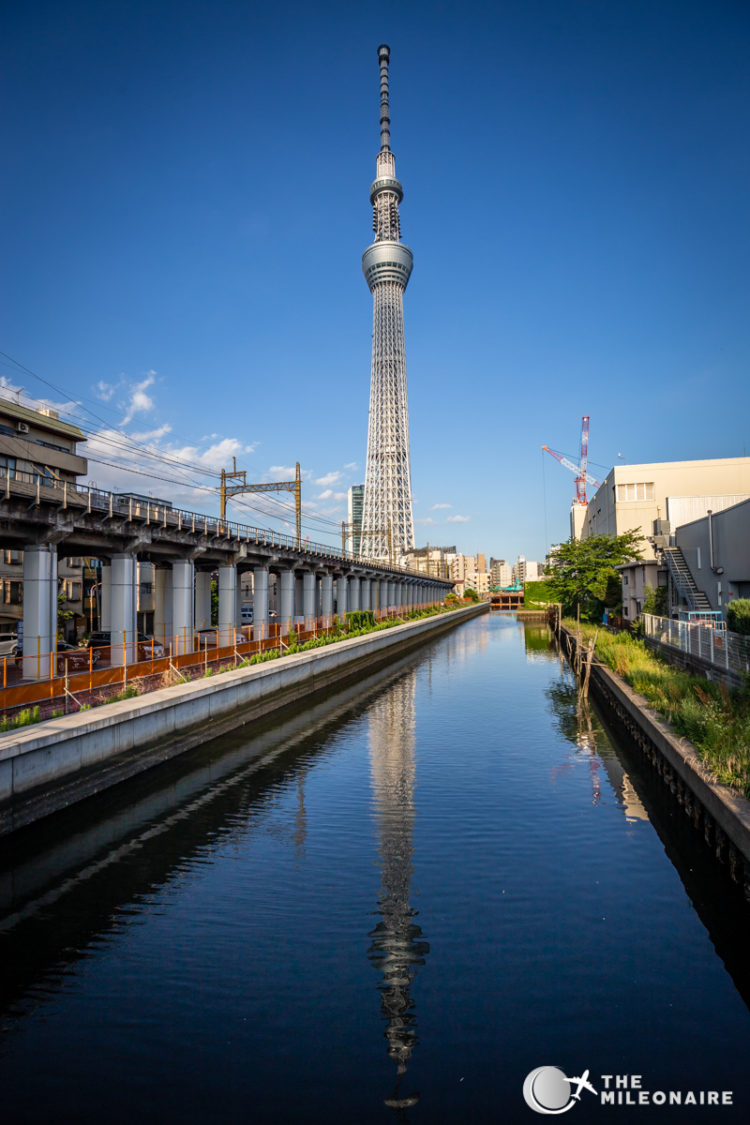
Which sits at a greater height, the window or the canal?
the window

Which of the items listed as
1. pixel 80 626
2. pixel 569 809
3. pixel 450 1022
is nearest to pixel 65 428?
pixel 80 626

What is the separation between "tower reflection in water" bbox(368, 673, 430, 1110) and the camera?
832 cm

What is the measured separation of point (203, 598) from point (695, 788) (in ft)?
162

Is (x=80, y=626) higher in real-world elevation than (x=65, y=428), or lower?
lower

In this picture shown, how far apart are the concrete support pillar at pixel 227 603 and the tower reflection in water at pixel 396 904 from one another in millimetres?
20269

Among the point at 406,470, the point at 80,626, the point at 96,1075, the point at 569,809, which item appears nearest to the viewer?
the point at 96,1075

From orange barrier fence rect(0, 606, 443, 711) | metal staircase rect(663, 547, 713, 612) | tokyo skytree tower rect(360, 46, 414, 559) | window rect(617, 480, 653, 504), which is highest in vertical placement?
tokyo skytree tower rect(360, 46, 414, 559)

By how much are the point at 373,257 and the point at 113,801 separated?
19503 centimetres

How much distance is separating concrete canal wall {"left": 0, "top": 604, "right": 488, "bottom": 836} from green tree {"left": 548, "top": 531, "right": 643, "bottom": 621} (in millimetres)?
37661

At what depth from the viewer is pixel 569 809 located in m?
16.9

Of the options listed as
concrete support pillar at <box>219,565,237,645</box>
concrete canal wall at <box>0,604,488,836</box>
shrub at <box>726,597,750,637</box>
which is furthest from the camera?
concrete support pillar at <box>219,565,237,645</box>

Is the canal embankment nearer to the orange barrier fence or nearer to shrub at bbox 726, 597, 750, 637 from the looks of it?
shrub at bbox 726, 597, 750, 637

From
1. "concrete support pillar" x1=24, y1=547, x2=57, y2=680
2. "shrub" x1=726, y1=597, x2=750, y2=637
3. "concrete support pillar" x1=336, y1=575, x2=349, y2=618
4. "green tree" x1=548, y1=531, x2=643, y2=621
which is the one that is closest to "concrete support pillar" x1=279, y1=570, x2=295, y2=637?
"concrete support pillar" x1=336, y1=575, x2=349, y2=618

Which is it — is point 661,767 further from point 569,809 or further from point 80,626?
point 80,626
